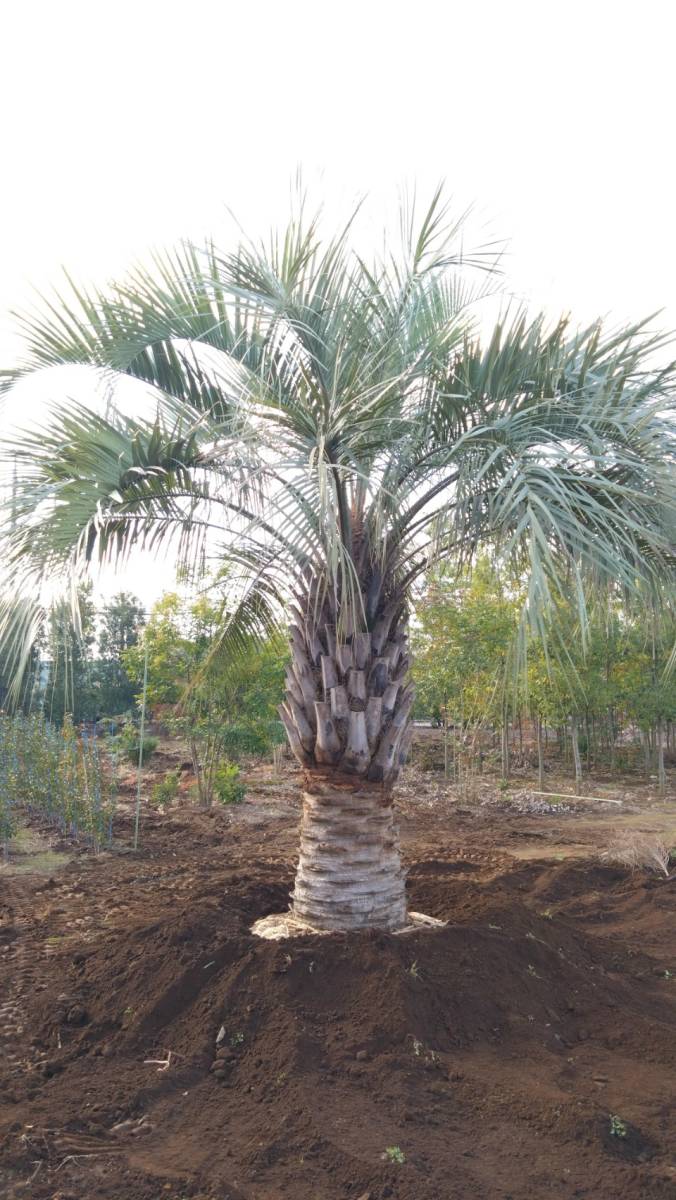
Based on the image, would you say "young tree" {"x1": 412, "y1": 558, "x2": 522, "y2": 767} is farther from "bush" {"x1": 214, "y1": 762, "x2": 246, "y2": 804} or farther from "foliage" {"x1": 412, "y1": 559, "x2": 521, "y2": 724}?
"bush" {"x1": 214, "y1": 762, "x2": 246, "y2": 804}

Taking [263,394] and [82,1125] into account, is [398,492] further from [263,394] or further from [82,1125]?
[82,1125]

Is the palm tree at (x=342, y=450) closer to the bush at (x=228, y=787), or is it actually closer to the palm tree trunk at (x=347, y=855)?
the palm tree trunk at (x=347, y=855)

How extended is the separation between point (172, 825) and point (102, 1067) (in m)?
6.76

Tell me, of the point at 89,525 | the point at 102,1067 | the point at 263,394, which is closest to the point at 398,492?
the point at 263,394

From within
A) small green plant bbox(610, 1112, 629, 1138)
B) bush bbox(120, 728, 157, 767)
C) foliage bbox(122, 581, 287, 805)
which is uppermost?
foliage bbox(122, 581, 287, 805)

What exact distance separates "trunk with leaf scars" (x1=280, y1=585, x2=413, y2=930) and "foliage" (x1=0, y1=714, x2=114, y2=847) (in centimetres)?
453

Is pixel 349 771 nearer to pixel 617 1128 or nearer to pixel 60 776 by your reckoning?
pixel 617 1128

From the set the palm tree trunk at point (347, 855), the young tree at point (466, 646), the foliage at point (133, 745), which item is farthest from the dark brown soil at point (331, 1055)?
the young tree at point (466, 646)

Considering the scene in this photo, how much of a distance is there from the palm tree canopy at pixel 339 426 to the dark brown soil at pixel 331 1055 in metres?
1.94

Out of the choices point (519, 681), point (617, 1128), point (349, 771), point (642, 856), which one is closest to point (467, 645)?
point (519, 681)

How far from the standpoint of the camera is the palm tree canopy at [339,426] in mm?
4445

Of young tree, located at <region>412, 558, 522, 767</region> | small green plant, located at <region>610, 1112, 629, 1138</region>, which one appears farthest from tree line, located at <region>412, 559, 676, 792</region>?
small green plant, located at <region>610, 1112, 629, 1138</region>

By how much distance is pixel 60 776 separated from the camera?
9.55 metres

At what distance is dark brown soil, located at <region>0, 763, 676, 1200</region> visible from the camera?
123 inches
